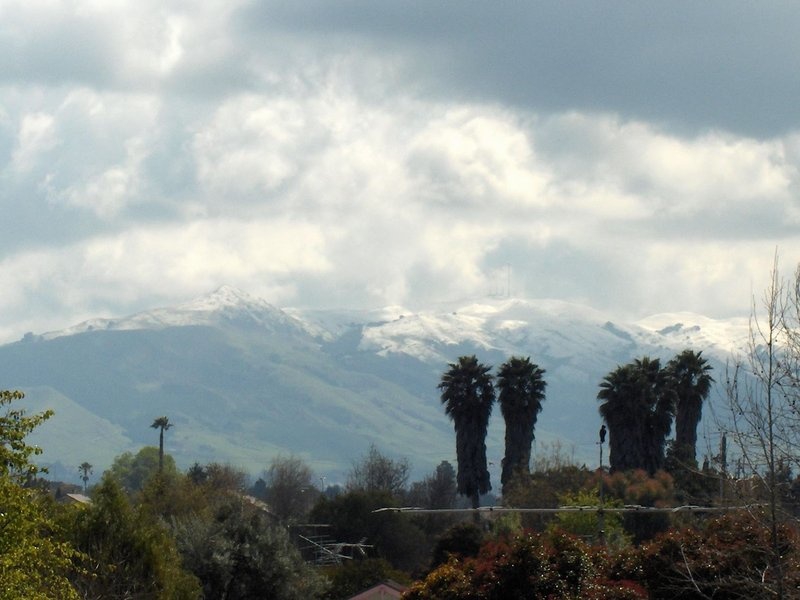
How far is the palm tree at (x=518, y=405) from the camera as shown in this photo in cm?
10675

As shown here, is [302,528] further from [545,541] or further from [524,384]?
[545,541]

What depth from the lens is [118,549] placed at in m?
42.2

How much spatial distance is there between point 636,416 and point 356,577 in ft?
87.5

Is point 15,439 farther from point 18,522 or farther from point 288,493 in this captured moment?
point 288,493

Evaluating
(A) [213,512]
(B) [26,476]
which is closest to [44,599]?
(B) [26,476]

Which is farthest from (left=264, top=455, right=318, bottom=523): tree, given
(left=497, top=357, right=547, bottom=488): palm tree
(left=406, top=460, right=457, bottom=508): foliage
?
(left=497, top=357, right=547, bottom=488): palm tree

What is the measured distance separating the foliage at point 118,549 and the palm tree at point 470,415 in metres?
62.1

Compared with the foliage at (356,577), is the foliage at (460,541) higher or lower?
higher

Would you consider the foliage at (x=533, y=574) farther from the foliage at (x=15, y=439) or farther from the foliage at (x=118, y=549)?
the foliage at (x=15, y=439)

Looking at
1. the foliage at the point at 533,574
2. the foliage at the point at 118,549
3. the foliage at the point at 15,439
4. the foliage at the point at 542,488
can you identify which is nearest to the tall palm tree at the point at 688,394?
the foliage at the point at 542,488

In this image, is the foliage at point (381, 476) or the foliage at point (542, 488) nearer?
the foliage at point (542, 488)

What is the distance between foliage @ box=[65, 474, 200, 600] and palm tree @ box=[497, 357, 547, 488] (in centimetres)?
6477

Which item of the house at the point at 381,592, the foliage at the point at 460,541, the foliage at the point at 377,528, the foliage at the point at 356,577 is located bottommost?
the house at the point at 381,592

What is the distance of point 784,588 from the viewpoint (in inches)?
1083
